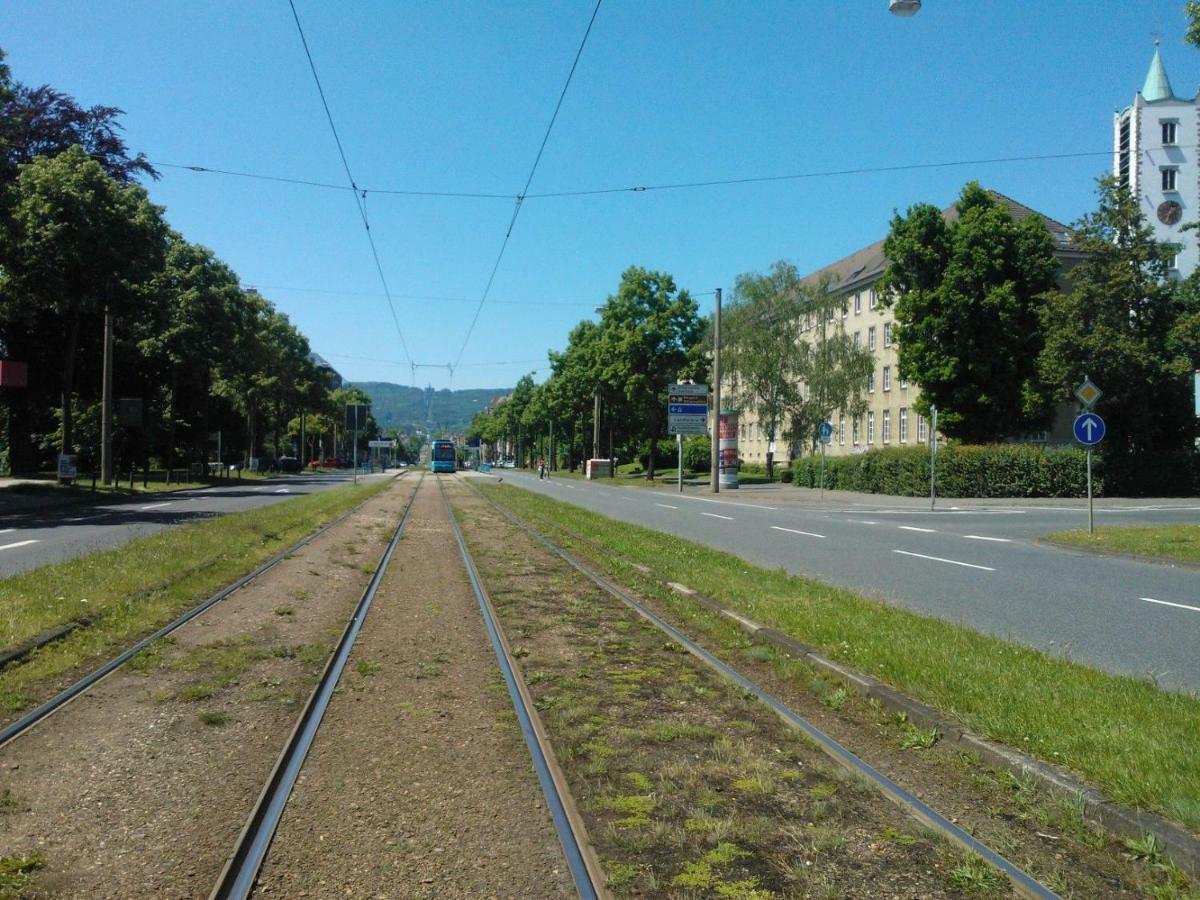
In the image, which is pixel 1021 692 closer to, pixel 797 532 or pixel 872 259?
pixel 797 532

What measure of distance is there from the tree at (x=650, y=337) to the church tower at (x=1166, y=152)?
39886 mm

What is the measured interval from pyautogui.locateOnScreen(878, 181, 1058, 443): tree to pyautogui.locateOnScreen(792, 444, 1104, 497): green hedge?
7228mm

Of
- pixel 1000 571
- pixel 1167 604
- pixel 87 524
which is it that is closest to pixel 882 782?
pixel 1167 604

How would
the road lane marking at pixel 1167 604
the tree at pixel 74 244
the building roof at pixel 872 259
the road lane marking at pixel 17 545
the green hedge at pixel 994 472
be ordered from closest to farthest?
the road lane marking at pixel 1167 604 < the road lane marking at pixel 17 545 < the tree at pixel 74 244 < the green hedge at pixel 994 472 < the building roof at pixel 872 259

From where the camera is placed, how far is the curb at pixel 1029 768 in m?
4.01

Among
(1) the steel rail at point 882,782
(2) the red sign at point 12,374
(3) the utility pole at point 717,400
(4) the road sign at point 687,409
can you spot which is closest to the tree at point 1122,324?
(3) the utility pole at point 717,400

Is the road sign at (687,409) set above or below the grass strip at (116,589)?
above

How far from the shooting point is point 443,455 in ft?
255

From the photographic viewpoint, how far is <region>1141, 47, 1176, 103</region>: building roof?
254 feet

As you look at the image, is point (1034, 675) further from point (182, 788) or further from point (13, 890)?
point (13, 890)

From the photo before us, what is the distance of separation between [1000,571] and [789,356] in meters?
48.8

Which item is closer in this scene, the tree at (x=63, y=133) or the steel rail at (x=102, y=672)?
the steel rail at (x=102, y=672)

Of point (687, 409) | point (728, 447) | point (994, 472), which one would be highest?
point (687, 409)

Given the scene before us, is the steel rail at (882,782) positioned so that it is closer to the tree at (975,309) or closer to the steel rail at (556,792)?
the steel rail at (556,792)
